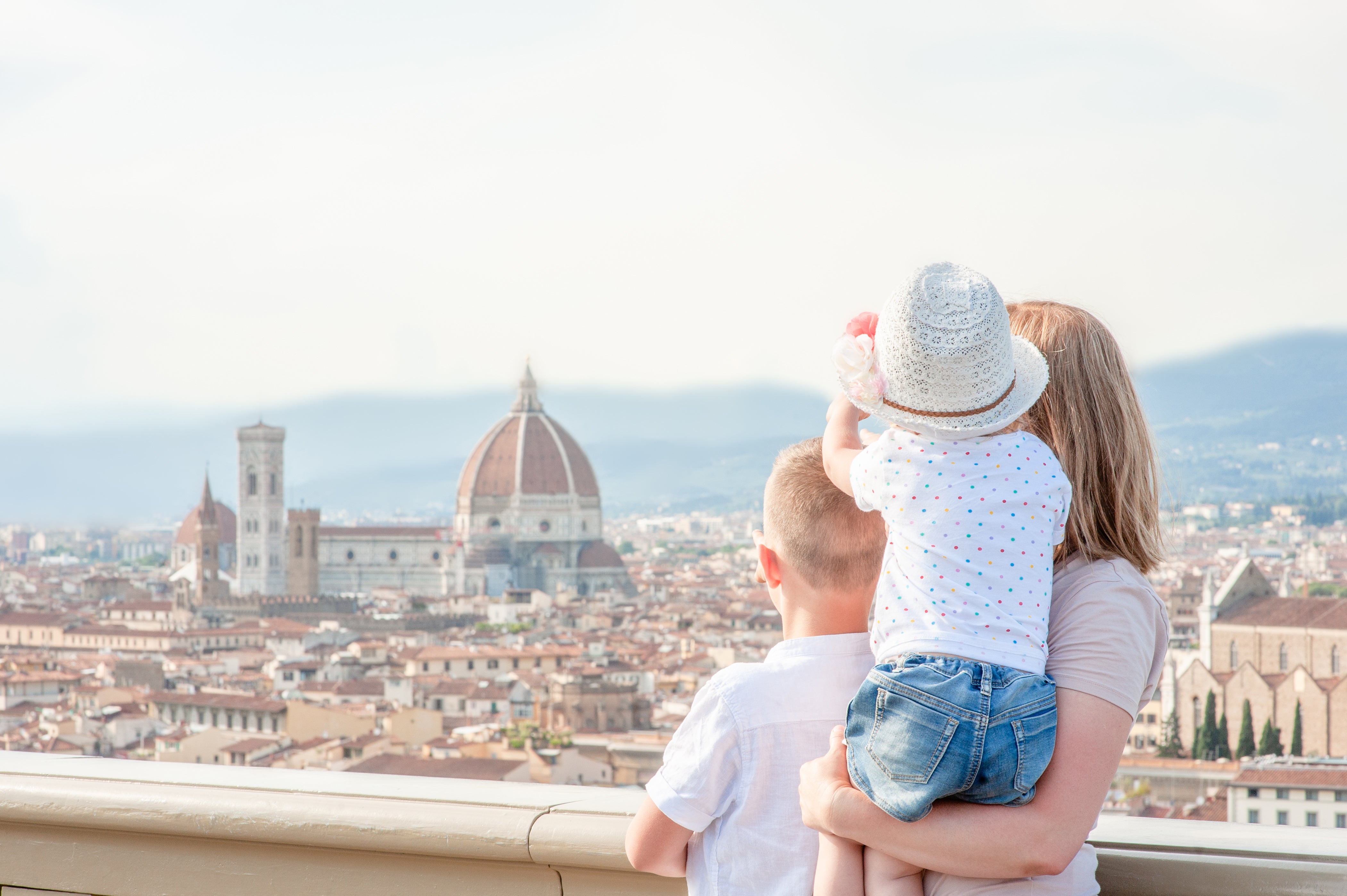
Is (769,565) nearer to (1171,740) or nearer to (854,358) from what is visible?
(854,358)

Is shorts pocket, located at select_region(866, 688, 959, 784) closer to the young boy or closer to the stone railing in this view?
the young boy

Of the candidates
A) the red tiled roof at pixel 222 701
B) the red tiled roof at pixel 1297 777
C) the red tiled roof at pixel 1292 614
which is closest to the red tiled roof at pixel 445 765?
the red tiled roof at pixel 222 701

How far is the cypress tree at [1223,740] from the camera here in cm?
1376

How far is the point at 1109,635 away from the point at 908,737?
0.13 meters

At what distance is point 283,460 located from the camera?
139 ft

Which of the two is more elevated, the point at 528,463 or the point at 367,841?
the point at 528,463

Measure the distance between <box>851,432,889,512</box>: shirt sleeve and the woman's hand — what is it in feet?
0.42

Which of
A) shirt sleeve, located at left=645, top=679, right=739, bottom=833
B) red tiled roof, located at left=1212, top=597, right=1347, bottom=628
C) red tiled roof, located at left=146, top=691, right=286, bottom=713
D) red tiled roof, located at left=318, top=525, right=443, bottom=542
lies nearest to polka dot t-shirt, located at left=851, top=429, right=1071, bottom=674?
shirt sleeve, located at left=645, top=679, right=739, bottom=833

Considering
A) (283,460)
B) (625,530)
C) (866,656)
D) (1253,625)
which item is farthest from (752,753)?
(625,530)

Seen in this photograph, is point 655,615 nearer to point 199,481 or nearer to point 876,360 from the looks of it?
point 199,481

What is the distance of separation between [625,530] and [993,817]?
56.1 meters

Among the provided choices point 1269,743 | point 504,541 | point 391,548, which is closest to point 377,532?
point 391,548

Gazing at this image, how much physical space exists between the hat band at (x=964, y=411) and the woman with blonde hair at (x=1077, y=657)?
79 millimetres

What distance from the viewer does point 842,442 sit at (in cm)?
75
